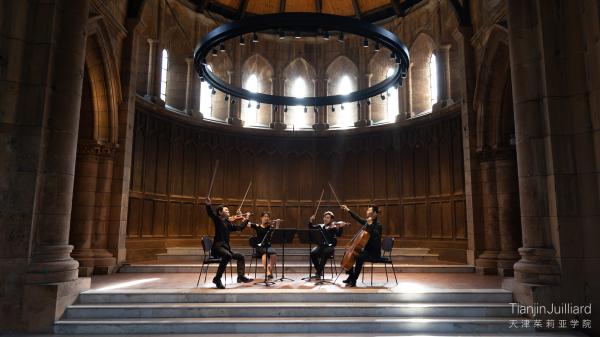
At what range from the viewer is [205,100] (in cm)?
1550

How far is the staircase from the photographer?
5.92m

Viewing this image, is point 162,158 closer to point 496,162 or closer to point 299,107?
point 299,107

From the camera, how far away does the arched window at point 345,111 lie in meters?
16.3

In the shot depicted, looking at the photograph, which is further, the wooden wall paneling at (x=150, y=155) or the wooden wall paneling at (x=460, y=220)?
the wooden wall paneling at (x=150, y=155)

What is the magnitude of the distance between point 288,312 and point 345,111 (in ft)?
36.6

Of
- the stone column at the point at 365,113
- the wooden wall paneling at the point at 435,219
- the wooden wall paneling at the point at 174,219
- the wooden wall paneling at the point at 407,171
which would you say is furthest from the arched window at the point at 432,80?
the wooden wall paneling at the point at 174,219

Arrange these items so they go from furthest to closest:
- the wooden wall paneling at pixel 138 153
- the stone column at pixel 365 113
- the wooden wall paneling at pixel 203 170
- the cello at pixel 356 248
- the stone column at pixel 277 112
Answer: the stone column at pixel 277 112 < the stone column at pixel 365 113 < the wooden wall paneling at pixel 203 170 < the wooden wall paneling at pixel 138 153 < the cello at pixel 356 248

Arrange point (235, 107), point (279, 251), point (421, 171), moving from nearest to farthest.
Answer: point (279, 251) < point (421, 171) < point (235, 107)

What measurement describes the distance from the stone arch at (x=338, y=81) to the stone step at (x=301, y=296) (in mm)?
10119

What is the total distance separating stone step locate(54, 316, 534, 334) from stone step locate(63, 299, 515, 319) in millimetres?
251

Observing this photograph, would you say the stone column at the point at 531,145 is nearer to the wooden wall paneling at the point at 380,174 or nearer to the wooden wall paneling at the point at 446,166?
the wooden wall paneling at the point at 446,166

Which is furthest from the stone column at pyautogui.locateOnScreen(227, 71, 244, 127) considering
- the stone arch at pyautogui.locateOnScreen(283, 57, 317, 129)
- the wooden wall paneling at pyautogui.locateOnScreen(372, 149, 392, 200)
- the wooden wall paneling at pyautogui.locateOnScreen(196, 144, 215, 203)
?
the wooden wall paneling at pyautogui.locateOnScreen(372, 149, 392, 200)

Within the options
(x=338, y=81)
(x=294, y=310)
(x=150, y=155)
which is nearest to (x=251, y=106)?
(x=338, y=81)

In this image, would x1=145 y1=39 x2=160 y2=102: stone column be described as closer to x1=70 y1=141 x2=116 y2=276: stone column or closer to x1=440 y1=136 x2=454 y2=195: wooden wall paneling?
x1=70 y1=141 x2=116 y2=276: stone column
